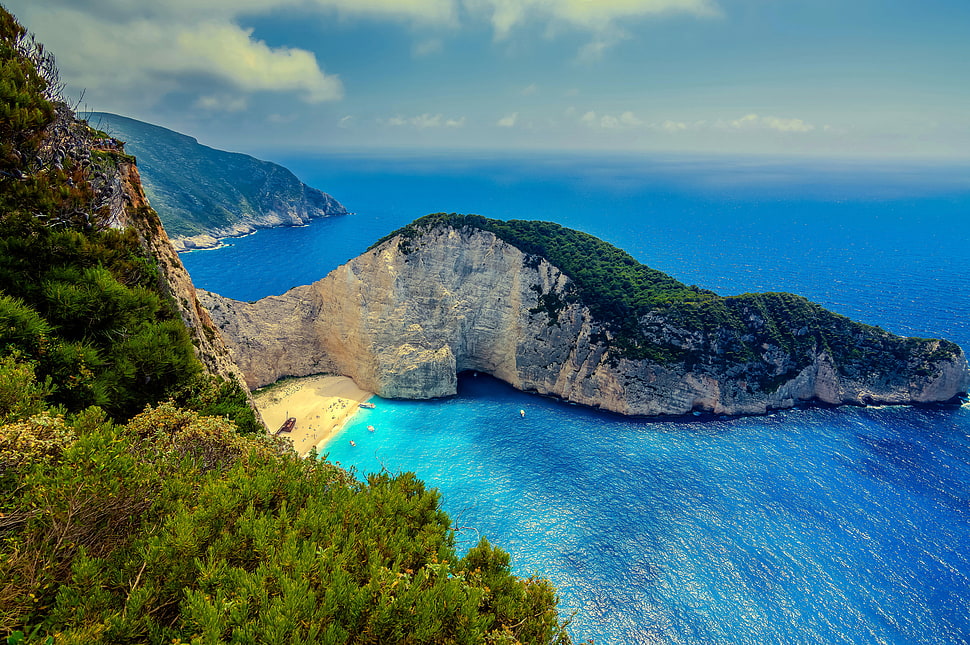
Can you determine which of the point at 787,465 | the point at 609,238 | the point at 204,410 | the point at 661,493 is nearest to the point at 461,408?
the point at 661,493

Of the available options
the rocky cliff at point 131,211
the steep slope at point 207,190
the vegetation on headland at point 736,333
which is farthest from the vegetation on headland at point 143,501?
the steep slope at point 207,190

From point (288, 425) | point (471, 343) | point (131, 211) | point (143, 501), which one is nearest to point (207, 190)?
point (288, 425)

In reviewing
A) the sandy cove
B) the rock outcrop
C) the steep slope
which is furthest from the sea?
Result: the steep slope

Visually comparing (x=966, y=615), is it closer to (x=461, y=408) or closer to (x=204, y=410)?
(x=461, y=408)

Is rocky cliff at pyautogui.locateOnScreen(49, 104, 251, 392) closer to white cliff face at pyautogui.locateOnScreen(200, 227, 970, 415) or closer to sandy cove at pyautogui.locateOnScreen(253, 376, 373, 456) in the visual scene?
sandy cove at pyautogui.locateOnScreen(253, 376, 373, 456)

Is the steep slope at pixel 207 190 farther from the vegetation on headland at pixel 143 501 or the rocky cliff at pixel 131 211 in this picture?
the vegetation on headland at pixel 143 501

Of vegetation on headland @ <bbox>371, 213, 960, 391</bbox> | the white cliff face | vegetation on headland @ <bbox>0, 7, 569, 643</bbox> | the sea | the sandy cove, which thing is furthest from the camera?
vegetation on headland @ <bbox>371, 213, 960, 391</bbox>
